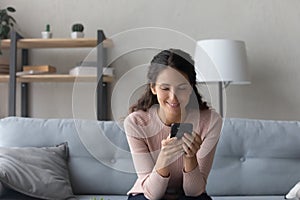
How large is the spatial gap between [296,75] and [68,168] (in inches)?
68.7

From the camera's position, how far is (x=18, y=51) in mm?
3154

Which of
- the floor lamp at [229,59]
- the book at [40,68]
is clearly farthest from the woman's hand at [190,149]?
the book at [40,68]

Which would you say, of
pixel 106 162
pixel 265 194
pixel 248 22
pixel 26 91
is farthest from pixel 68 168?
pixel 248 22

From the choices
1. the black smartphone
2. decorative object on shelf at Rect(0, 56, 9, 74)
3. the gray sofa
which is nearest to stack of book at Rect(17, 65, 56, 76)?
decorative object on shelf at Rect(0, 56, 9, 74)

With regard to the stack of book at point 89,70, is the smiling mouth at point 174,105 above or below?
above

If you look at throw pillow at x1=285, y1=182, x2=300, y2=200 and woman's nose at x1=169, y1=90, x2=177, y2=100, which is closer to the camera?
woman's nose at x1=169, y1=90, x2=177, y2=100

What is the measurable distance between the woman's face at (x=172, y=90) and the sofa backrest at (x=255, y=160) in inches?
37.6

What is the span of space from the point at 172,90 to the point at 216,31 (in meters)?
1.97

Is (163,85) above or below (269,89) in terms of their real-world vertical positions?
above

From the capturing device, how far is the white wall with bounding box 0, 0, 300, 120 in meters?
3.12

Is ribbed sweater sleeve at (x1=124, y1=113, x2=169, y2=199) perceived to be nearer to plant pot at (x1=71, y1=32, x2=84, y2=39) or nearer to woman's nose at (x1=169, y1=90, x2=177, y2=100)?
woman's nose at (x1=169, y1=90, x2=177, y2=100)

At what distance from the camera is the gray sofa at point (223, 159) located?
2146 millimetres

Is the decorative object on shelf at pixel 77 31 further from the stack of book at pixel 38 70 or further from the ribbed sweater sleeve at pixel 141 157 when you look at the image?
the ribbed sweater sleeve at pixel 141 157

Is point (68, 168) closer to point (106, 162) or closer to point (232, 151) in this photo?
point (106, 162)
